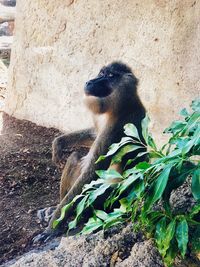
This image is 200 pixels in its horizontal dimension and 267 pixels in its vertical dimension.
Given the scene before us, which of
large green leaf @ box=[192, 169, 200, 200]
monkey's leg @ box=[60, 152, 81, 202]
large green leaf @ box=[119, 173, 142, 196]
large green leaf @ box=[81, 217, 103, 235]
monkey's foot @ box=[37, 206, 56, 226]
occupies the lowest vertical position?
monkey's foot @ box=[37, 206, 56, 226]

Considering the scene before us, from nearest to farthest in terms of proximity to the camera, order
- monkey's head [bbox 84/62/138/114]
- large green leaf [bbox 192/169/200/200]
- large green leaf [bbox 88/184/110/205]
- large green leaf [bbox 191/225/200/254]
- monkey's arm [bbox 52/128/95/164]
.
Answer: large green leaf [bbox 192/169/200/200]
large green leaf [bbox 191/225/200/254]
large green leaf [bbox 88/184/110/205]
monkey's head [bbox 84/62/138/114]
monkey's arm [bbox 52/128/95/164]

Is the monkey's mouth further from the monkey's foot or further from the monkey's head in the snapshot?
the monkey's foot

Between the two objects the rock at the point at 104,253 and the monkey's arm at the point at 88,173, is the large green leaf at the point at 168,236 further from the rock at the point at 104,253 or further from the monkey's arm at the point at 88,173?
the monkey's arm at the point at 88,173

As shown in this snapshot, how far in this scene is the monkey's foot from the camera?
5.09 metres

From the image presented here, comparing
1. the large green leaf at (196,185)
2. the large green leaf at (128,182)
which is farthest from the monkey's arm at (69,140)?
the large green leaf at (196,185)

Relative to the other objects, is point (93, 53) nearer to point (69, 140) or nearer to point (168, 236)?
point (69, 140)

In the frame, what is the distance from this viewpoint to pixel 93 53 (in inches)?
264

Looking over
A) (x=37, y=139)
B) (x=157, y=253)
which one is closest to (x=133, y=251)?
(x=157, y=253)

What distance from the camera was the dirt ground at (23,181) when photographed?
4863mm

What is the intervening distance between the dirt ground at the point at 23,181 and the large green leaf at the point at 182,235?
228cm

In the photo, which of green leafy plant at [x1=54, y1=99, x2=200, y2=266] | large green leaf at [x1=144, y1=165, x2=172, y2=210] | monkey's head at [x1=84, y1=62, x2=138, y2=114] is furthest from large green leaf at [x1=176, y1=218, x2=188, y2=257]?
monkey's head at [x1=84, y1=62, x2=138, y2=114]

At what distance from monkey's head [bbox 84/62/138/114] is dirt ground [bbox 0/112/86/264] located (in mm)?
1193

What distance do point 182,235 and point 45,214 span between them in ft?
9.26

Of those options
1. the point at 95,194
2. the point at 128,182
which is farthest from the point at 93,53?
the point at 128,182
